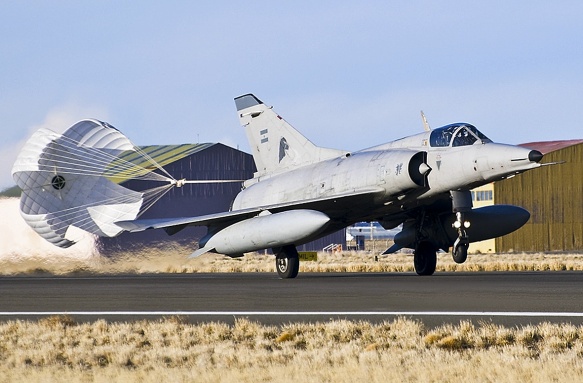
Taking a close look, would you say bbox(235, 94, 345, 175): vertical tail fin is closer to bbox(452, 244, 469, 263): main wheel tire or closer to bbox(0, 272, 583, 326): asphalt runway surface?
bbox(452, 244, 469, 263): main wheel tire

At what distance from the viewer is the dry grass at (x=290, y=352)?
8602 mm

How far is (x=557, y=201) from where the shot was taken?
2197 inches

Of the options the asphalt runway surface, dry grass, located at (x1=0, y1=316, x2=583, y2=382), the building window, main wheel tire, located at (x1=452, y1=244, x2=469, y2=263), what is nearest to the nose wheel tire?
main wheel tire, located at (x1=452, y1=244, x2=469, y2=263)

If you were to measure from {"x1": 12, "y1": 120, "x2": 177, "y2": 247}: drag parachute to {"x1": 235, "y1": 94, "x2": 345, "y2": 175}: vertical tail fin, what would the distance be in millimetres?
2748

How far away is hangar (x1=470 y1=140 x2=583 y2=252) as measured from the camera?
5550 cm

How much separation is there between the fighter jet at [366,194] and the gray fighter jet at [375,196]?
0.03 m

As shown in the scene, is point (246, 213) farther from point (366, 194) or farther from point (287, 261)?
point (366, 194)

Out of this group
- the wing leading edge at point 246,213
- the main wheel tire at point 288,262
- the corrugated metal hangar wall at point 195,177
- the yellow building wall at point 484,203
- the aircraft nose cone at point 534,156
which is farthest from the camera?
the yellow building wall at point 484,203

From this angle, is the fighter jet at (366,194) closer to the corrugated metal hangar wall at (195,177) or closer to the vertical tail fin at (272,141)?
the vertical tail fin at (272,141)

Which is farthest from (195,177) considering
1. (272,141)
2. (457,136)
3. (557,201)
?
(457,136)

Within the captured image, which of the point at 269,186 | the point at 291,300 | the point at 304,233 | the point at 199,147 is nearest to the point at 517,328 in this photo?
the point at 291,300

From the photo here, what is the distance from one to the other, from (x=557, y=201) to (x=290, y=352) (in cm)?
4832

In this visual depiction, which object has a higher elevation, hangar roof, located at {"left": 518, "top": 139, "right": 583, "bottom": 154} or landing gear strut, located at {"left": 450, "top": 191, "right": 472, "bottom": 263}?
hangar roof, located at {"left": 518, "top": 139, "right": 583, "bottom": 154}

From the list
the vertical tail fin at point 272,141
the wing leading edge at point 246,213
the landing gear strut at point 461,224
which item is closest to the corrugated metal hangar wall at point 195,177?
the vertical tail fin at point 272,141
